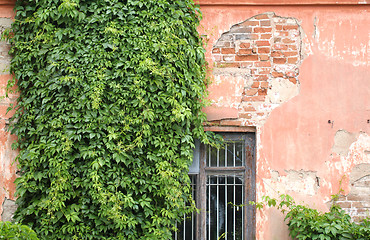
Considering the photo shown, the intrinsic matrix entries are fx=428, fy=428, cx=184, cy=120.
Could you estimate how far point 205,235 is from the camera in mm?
5188

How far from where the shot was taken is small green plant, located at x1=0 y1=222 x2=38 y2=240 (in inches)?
148

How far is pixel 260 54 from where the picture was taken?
5145 mm

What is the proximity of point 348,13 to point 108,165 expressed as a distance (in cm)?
337

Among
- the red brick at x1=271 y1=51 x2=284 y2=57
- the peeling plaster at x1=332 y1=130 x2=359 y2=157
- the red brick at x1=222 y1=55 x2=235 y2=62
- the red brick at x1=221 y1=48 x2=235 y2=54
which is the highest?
the red brick at x1=221 y1=48 x2=235 y2=54

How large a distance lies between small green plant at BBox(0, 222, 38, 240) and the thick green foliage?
2.19ft

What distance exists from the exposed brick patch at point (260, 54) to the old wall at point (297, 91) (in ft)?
0.04

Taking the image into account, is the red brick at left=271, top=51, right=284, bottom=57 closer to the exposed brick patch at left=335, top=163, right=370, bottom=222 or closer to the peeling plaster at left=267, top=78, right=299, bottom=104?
the peeling plaster at left=267, top=78, right=299, bottom=104

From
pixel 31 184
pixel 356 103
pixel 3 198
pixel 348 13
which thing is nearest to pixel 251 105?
pixel 356 103

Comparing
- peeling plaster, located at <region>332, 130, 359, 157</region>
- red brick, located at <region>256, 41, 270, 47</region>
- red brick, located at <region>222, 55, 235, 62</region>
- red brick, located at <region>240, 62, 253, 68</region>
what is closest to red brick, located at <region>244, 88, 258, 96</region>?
red brick, located at <region>240, 62, 253, 68</region>

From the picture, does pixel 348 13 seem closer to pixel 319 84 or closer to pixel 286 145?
pixel 319 84

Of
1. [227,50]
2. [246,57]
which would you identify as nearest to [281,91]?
[246,57]

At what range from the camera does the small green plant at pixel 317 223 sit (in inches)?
181

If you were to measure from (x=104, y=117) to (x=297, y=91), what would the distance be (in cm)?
229

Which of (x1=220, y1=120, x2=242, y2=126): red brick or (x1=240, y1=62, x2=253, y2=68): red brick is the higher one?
(x1=240, y1=62, x2=253, y2=68): red brick
